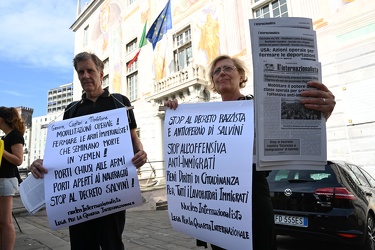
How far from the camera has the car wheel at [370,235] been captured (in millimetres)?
3465

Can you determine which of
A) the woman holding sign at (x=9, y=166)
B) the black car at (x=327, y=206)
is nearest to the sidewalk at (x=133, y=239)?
the woman holding sign at (x=9, y=166)

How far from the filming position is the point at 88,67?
6.73 ft

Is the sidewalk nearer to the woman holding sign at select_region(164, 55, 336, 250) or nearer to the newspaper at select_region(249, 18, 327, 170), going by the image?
the woman holding sign at select_region(164, 55, 336, 250)

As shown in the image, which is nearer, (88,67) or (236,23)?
(88,67)

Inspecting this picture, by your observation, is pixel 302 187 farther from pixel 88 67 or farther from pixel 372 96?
pixel 372 96

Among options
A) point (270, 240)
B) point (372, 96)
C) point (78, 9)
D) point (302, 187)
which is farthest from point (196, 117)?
point (78, 9)

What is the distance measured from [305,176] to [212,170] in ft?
8.97

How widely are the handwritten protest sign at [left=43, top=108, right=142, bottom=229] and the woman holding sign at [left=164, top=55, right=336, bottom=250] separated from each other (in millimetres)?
504

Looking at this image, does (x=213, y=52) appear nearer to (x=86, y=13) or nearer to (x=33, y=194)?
(x=33, y=194)

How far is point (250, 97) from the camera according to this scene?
1827 millimetres

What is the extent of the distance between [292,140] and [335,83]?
784 cm

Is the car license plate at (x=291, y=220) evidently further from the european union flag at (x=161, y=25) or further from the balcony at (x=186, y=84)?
the european union flag at (x=161, y=25)

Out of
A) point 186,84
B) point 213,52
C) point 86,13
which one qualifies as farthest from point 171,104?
point 86,13

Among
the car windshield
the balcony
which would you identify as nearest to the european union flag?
the balcony
